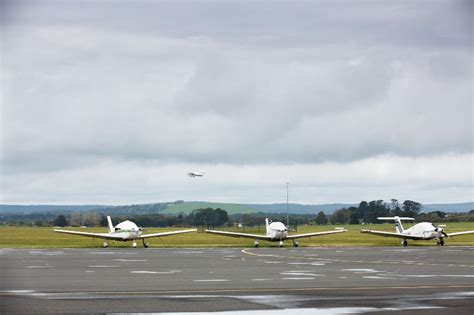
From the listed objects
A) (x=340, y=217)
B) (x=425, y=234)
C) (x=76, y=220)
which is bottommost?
(x=425, y=234)

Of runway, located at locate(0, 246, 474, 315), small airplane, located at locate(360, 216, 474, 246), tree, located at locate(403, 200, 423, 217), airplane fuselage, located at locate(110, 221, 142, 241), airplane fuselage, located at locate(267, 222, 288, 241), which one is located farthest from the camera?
tree, located at locate(403, 200, 423, 217)

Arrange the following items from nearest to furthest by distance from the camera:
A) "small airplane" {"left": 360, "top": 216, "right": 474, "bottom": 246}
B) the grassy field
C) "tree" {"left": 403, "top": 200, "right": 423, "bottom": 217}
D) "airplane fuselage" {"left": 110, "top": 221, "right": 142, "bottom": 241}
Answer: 1. "airplane fuselage" {"left": 110, "top": 221, "right": 142, "bottom": 241}
2. "small airplane" {"left": 360, "top": 216, "right": 474, "bottom": 246}
3. the grassy field
4. "tree" {"left": 403, "top": 200, "right": 423, "bottom": 217}

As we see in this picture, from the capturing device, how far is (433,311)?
61.1 feet

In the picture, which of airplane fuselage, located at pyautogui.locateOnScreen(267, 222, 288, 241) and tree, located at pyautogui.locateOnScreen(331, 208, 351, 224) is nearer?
airplane fuselage, located at pyautogui.locateOnScreen(267, 222, 288, 241)

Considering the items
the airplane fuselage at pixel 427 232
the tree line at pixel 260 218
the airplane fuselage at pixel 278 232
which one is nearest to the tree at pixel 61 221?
the tree line at pixel 260 218

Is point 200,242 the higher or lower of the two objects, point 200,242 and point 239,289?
the higher

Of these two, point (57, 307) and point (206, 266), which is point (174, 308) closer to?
point (57, 307)

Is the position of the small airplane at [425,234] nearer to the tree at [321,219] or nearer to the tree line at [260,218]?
the tree line at [260,218]

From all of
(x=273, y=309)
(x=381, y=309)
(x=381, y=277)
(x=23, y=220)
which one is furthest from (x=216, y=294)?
(x=23, y=220)

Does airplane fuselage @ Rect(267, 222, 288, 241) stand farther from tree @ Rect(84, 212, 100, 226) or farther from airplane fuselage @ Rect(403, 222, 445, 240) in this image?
tree @ Rect(84, 212, 100, 226)

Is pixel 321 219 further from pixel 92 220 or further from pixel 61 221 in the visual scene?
pixel 61 221

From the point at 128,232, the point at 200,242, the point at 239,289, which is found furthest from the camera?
the point at 200,242

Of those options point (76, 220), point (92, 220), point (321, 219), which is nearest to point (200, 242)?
point (92, 220)

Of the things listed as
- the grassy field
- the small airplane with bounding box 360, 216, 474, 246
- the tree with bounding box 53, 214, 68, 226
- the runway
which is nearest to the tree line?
the tree with bounding box 53, 214, 68, 226
